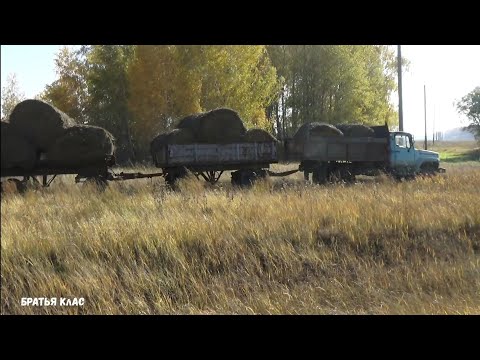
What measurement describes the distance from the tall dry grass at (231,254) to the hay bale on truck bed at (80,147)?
23 centimetres

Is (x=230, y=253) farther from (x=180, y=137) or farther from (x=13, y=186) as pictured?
(x=180, y=137)

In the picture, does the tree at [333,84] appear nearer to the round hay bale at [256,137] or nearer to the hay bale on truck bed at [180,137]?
the hay bale on truck bed at [180,137]

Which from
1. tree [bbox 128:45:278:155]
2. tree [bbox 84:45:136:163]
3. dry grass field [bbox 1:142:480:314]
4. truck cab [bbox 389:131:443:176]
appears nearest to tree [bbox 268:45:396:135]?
tree [bbox 128:45:278:155]

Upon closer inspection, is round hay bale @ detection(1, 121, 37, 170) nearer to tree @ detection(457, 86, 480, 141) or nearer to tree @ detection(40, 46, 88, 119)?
tree @ detection(40, 46, 88, 119)

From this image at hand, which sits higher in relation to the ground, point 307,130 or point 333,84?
point 333,84

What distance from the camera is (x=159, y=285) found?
13.4ft

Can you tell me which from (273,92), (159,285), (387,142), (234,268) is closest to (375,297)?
(234,268)

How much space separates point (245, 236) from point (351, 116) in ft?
9.67

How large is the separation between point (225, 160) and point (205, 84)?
5.14 meters

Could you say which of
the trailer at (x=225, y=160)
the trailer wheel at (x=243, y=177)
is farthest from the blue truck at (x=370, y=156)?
the trailer wheel at (x=243, y=177)

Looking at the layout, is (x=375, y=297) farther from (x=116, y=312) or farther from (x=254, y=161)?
(x=254, y=161)

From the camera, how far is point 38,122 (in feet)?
11.3

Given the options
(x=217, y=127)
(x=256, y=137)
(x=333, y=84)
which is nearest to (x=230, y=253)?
(x=333, y=84)

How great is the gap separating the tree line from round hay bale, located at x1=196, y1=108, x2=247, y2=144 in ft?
3.15
